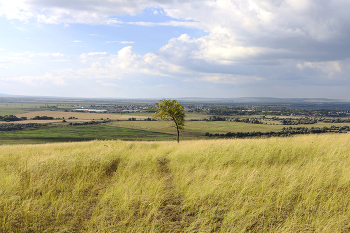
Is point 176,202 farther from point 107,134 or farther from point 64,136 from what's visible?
point 64,136

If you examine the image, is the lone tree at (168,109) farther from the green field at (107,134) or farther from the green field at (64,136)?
the green field at (64,136)

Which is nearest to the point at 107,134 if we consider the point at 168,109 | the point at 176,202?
the point at 168,109

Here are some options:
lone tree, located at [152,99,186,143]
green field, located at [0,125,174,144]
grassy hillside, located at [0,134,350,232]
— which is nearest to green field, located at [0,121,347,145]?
green field, located at [0,125,174,144]

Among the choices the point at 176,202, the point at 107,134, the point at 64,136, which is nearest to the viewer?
the point at 176,202

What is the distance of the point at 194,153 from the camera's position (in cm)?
956

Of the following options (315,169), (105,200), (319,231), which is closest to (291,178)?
(315,169)

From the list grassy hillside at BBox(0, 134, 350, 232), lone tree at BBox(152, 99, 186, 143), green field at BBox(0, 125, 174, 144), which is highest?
lone tree at BBox(152, 99, 186, 143)

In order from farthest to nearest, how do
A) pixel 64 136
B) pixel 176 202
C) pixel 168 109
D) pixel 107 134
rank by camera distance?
pixel 107 134 < pixel 64 136 < pixel 168 109 < pixel 176 202

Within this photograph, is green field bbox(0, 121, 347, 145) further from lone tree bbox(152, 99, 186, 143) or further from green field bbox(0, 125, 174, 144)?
lone tree bbox(152, 99, 186, 143)

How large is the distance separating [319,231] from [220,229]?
6.29 ft

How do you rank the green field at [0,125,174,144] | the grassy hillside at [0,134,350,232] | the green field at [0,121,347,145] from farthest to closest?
the green field at [0,121,347,145] < the green field at [0,125,174,144] < the grassy hillside at [0,134,350,232]

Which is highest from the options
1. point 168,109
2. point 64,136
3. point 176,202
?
point 168,109

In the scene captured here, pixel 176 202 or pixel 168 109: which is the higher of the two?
pixel 168 109

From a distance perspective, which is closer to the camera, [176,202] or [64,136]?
[176,202]
